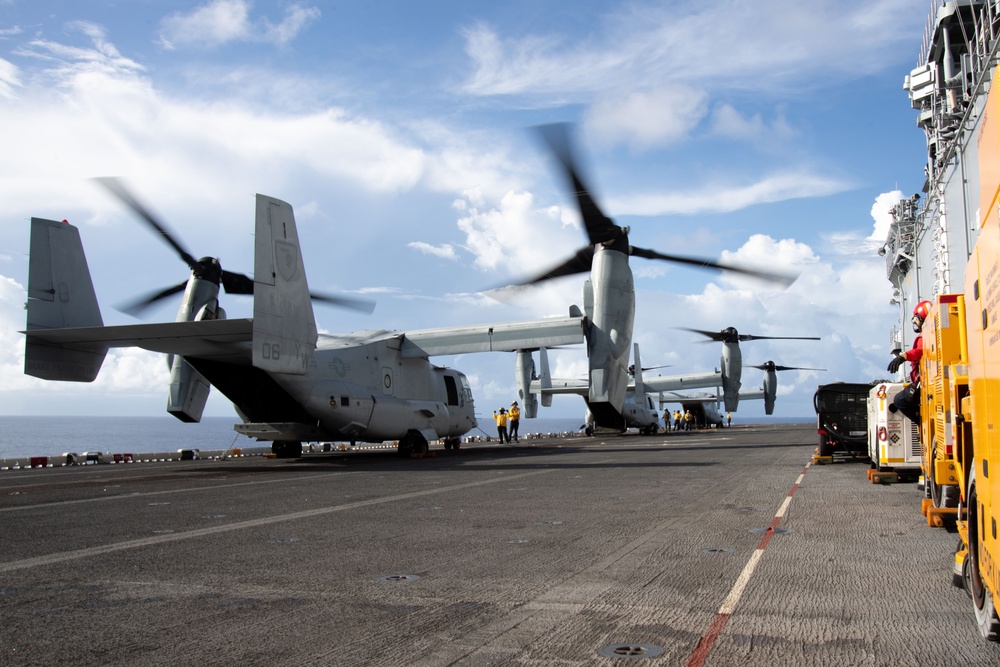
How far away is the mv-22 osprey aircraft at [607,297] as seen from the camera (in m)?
24.8

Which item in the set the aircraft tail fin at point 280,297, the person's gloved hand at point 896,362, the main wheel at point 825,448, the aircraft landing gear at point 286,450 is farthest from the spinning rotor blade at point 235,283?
the person's gloved hand at point 896,362

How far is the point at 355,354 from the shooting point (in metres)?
22.3

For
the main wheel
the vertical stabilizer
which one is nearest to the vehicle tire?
the main wheel

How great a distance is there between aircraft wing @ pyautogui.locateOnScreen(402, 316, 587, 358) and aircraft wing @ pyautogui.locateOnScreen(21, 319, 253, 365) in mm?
8636

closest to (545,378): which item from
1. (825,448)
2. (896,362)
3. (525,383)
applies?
(525,383)

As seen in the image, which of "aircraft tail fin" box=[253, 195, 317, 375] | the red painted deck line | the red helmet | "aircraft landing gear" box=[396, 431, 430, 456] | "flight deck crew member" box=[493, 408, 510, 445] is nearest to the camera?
the red painted deck line

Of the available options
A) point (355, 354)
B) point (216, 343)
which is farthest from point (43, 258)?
point (355, 354)

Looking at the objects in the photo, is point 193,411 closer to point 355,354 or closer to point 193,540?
point 355,354

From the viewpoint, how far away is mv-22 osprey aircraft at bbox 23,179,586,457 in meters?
15.7

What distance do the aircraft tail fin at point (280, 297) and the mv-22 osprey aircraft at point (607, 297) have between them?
1008 cm

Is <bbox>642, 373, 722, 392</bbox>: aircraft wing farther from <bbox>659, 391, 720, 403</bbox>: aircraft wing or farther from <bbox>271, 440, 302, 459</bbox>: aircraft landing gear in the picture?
<bbox>271, 440, 302, 459</bbox>: aircraft landing gear

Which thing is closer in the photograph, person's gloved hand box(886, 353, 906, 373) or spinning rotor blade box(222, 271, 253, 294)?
person's gloved hand box(886, 353, 906, 373)

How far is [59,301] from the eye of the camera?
1620cm

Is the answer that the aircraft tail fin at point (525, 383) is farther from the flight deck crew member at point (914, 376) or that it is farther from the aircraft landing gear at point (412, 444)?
the flight deck crew member at point (914, 376)
